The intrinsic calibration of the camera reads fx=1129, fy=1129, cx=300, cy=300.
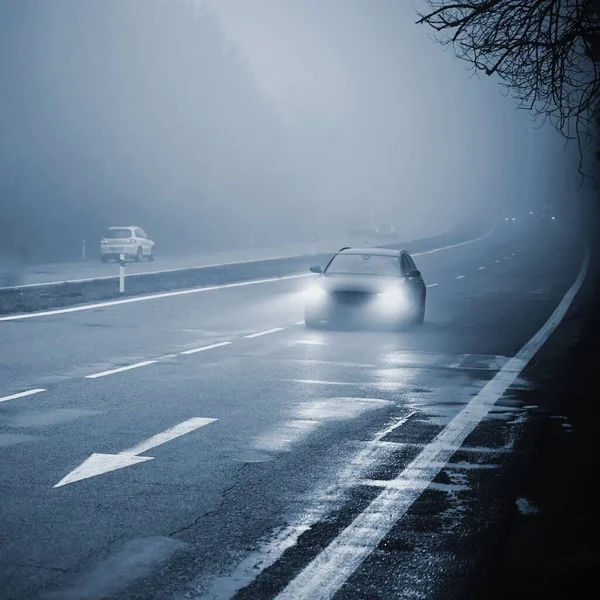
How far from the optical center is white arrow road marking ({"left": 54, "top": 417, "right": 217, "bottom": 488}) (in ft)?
26.5

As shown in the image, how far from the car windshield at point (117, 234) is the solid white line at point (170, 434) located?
1447 inches

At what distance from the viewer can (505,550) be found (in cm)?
625

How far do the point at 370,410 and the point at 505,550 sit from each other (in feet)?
16.8

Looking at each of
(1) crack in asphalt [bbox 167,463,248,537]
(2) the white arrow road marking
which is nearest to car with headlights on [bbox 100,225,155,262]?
(2) the white arrow road marking

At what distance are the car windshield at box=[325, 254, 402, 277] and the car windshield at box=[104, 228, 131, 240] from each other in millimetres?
25659

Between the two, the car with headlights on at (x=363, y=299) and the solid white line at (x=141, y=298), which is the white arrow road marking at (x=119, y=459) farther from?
the solid white line at (x=141, y=298)

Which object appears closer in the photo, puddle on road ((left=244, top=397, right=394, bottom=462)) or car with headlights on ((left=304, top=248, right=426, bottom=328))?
puddle on road ((left=244, top=397, right=394, bottom=462))

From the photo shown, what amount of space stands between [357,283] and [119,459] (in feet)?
40.7

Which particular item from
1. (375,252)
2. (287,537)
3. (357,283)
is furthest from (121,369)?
(375,252)

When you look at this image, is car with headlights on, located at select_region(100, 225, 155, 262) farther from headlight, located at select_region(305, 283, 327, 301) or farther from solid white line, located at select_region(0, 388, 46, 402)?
solid white line, located at select_region(0, 388, 46, 402)

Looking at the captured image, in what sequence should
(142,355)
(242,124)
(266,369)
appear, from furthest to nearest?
1. (242,124)
2. (142,355)
3. (266,369)

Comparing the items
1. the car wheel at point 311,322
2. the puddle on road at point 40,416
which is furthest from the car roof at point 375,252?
the puddle on road at point 40,416

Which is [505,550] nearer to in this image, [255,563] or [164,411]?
[255,563]

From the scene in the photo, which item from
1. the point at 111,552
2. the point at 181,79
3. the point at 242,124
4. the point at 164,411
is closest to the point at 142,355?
the point at 164,411
